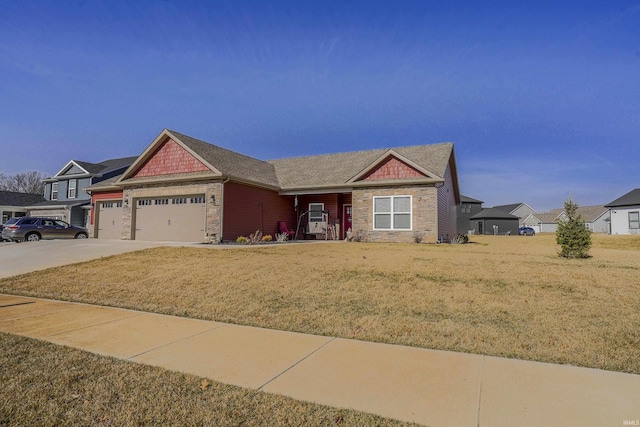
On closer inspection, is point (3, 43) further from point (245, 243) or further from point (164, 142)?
point (245, 243)

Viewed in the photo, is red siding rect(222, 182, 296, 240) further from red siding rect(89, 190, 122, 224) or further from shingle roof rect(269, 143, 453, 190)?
red siding rect(89, 190, 122, 224)

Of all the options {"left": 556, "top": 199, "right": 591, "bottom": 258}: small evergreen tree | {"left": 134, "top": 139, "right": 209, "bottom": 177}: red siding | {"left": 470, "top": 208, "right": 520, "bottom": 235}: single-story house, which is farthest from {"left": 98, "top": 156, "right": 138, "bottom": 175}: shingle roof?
{"left": 470, "top": 208, "right": 520, "bottom": 235}: single-story house

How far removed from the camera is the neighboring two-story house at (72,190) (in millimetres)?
29703

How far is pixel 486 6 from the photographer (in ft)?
37.8

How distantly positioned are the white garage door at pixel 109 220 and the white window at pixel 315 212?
11897mm

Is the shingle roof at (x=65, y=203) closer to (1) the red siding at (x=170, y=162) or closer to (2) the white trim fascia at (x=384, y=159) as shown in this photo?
(1) the red siding at (x=170, y=162)

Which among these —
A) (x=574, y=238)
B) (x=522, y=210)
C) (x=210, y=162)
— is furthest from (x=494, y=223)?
(x=210, y=162)

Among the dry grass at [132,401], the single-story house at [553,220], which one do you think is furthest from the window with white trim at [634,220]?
the dry grass at [132,401]

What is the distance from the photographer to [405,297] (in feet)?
21.8

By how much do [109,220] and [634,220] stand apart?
45.9 m

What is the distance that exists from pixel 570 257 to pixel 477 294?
7.70 metres

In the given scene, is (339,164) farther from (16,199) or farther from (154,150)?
(16,199)

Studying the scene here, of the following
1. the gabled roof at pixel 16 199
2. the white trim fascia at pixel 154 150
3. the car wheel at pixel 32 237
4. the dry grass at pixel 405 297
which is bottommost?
the dry grass at pixel 405 297

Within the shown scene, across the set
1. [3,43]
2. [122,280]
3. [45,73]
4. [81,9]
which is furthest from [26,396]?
[45,73]
